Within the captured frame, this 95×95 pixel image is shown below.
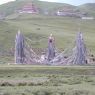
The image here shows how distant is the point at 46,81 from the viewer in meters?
40.2

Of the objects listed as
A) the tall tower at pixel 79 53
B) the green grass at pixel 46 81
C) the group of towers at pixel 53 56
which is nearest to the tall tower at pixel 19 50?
the group of towers at pixel 53 56

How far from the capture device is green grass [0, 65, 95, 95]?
33969mm

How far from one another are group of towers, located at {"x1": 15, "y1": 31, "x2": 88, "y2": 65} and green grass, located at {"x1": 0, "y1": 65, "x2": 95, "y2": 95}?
7.82 metres

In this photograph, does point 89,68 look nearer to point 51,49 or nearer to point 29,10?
point 51,49

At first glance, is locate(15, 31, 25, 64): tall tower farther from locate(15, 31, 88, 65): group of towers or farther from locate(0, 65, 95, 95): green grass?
locate(0, 65, 95, 95): green grass

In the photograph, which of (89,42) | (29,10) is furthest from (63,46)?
(29,10)

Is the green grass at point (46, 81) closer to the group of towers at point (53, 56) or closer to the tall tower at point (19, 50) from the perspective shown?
the group of towers at point (53, 56)

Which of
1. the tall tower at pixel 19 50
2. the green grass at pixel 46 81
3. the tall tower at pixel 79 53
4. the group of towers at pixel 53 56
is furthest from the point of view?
the tall tower at pixel 19 50

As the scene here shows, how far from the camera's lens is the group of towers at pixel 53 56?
57.7 metres

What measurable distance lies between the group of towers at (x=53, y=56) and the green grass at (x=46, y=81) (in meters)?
7.82

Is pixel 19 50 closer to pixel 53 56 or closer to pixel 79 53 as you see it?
pixel 53 56

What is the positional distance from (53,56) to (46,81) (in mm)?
21454

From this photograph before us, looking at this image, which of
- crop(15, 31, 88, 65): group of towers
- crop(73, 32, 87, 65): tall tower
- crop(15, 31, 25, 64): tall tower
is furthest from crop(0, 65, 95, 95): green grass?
crop(15, 31, 25, 64): tall tower

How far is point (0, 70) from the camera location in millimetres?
46875
